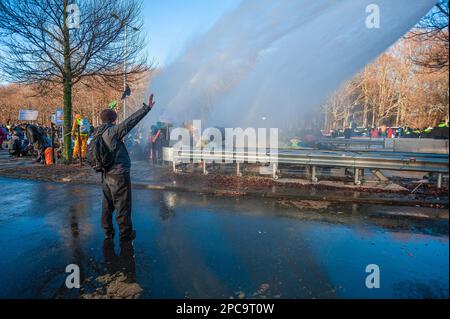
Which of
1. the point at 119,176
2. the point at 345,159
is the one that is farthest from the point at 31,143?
the point at 345,159

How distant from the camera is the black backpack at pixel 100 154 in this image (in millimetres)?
4348

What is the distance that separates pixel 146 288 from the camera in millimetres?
3166

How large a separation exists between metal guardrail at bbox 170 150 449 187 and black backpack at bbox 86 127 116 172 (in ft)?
18.0

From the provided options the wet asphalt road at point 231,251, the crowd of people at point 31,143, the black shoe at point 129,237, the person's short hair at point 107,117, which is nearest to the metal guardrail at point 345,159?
the wet asphalt road at point 231,251

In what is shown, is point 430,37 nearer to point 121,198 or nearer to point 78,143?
point 121,198

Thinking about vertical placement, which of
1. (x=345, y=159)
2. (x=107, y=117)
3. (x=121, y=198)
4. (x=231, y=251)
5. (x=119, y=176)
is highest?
(x=107, y=117)

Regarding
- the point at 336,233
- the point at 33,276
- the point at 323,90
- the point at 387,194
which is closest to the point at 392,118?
the point at 323,90

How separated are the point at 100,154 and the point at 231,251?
7.74 ft

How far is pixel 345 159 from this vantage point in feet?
27.1

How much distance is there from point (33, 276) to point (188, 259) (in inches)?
71.1

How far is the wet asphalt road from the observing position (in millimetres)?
3164

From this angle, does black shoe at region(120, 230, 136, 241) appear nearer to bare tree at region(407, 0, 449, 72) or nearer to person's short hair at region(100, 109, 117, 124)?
person's short hair at region(100, 109, 117, 124)

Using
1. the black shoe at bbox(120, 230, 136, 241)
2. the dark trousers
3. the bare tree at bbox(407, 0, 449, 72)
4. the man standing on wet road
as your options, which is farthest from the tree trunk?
the bare tree at bbox(407, 0, 449, 72)

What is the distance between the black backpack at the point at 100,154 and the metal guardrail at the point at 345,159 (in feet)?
18.0
